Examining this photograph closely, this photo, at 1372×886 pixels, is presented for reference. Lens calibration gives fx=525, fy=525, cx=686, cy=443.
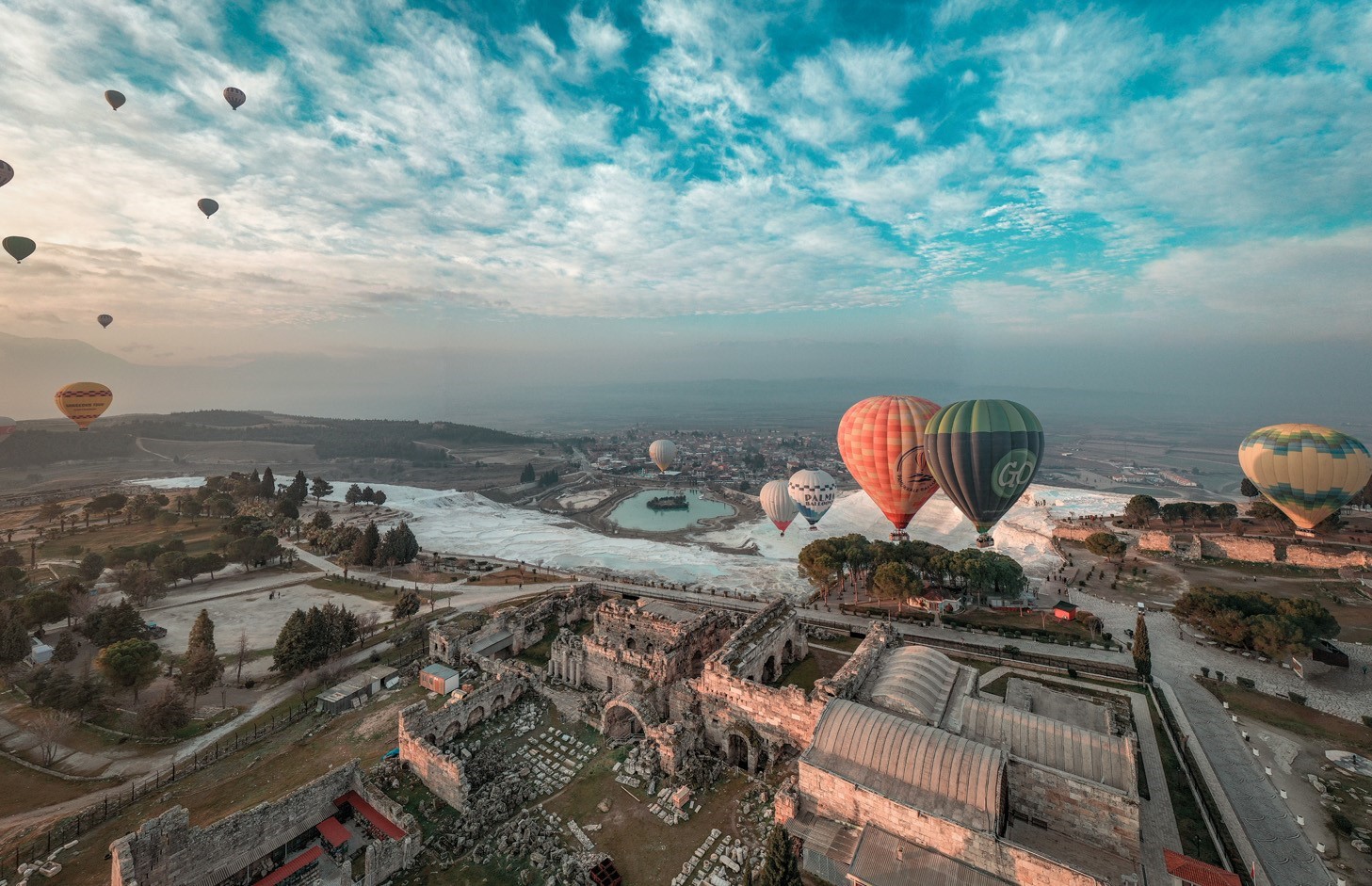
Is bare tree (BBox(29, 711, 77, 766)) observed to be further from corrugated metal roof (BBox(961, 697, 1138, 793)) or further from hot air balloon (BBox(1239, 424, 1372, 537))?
hot air balloon (BBox(1239, 424, 1372, 537))

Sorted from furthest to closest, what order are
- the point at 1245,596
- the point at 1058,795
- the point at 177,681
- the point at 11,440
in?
the point at 11,440
the point at 1245,596
the point at 177,681
the point at 1058,795

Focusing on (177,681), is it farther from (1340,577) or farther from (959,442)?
(1340,577)

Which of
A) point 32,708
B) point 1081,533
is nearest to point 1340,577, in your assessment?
point 1081,533

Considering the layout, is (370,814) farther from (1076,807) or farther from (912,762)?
(1076,807)

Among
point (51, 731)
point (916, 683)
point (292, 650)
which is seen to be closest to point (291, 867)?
point (292, 650)

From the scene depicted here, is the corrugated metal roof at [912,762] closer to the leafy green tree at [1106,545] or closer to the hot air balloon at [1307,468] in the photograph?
the leafy green tree at [1106,545]

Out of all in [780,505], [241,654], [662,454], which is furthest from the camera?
[662,454]

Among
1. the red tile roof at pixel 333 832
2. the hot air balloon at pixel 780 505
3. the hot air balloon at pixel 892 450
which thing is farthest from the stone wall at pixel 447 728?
the hot air balloon at pixel 780 505
